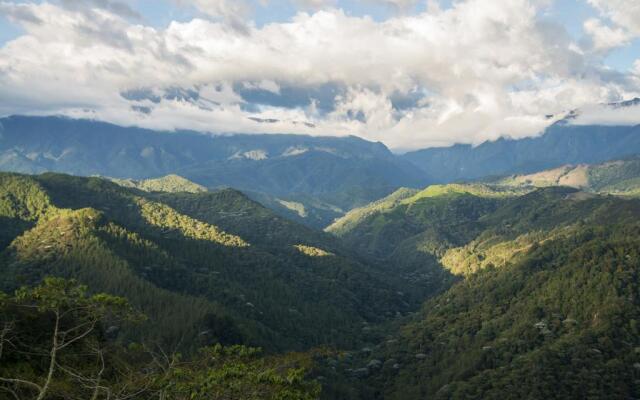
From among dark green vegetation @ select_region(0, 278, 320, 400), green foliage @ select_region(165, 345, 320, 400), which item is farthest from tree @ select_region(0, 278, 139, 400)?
green foliage @ select_region(165, 345, 320, 400)

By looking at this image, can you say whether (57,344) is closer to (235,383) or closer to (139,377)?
(139,377)

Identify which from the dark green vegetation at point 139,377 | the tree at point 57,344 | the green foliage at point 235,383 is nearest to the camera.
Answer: the tree at point 57,344

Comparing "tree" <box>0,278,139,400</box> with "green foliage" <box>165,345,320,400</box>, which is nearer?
"tree" <box>0,278,139,400</box>

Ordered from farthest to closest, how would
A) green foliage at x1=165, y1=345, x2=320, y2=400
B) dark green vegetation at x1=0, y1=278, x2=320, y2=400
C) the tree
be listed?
green foliage at x1=165, y1=345, x2=320, y2=400
dark green vegetation at x1=0, y1=278, x2=320, y2=400
the tree

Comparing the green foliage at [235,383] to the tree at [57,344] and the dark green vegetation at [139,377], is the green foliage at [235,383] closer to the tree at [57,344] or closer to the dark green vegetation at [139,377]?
the dark green vegetation at [139,377]

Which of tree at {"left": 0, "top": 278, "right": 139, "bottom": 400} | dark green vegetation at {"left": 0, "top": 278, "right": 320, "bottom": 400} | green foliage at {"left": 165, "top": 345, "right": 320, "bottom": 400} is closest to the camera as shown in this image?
tree at {"left": 0, "top": 278, "right": 139, "bottom": 400}

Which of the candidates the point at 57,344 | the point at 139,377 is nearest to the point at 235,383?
the point at 139,377

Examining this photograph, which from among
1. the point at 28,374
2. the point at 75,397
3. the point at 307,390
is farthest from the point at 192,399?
the point at 28,374

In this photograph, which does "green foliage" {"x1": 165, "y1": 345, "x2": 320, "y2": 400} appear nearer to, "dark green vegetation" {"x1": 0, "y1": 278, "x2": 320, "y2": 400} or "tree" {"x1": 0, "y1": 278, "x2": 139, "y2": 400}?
"dark green vegetation" {"x1": 0, "y1": 278, "x2": 320, "y2": 400}

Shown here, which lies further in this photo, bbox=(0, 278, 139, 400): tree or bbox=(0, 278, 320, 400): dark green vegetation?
bbox=(0, 278, 320, 400): dark green vegetation

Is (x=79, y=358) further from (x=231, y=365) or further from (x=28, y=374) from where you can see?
(x=231, y=365)

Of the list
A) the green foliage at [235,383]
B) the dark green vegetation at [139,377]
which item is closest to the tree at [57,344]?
the dark green vegetation at [139,377]
